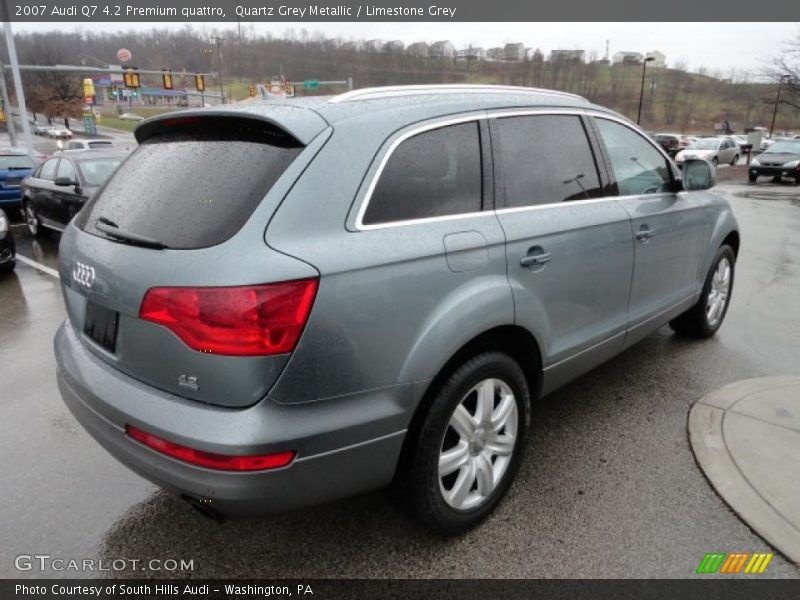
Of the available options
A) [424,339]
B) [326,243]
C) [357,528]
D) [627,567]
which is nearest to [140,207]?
[326,243]

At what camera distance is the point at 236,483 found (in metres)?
1.84

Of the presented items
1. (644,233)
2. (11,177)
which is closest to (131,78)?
(11,177)

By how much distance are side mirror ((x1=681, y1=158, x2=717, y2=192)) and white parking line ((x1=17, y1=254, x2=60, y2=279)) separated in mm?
7087

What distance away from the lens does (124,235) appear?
84.0 inches

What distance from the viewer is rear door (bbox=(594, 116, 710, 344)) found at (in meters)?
3.38

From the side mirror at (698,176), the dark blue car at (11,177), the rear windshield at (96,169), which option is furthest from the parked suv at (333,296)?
the dark blue car at (11,177)

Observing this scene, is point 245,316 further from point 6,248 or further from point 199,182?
point 6,248

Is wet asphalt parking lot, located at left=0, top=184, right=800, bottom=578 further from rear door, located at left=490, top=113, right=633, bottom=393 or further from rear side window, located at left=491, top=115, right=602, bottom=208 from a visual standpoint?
rear side window, located at left=491, top=115, right=602, bottom=208

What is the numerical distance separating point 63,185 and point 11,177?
4199mm

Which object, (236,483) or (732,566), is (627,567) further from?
(236,483)

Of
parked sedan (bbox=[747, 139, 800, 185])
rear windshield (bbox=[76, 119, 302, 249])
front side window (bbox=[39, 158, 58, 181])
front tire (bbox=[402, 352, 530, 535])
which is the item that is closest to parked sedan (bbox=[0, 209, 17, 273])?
front side window (bbox=[39, 158, 58, 181])

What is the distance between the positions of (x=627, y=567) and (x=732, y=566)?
17.3 inches

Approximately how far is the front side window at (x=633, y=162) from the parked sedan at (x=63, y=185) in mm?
6890

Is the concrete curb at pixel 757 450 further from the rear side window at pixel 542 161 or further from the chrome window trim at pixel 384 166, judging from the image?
the chrome window trim at pixel 384 166
